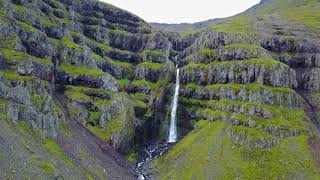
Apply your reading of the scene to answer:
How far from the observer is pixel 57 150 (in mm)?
132500

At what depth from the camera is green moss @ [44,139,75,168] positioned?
130 meters

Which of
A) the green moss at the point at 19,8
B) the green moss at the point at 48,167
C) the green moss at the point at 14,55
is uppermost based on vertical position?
the green moss at the point at 19,8

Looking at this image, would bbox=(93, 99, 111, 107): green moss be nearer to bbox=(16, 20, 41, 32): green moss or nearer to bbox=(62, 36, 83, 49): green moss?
bbox=(62, 36, 83, 49): green moss

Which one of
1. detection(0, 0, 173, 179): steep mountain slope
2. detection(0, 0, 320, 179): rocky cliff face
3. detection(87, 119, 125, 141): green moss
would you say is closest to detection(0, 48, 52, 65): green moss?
detection(0, 0, 173, 179): steep mountain slope

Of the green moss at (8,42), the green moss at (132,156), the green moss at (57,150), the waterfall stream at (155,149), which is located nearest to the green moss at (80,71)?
the green moss at (8,42)

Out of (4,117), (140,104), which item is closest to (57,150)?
(4,117)

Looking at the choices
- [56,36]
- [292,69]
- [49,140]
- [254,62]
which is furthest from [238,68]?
[49,140]

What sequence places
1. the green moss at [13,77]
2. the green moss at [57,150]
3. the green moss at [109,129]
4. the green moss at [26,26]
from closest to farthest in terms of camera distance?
1. the green moss at [57,150]
2. the green moss at [13,77]
3. the green moss at [109,129]
4. the green moss at [26,26]

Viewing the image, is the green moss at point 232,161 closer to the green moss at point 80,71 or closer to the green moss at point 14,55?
the green moss at point 80,71

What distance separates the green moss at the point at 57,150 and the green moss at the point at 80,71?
55795mm

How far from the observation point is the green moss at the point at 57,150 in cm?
12962

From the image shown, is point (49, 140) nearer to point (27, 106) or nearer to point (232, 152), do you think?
point (27, 106)

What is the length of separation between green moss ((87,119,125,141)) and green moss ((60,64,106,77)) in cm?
2390

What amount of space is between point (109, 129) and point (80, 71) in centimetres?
2993
